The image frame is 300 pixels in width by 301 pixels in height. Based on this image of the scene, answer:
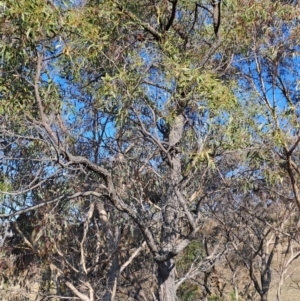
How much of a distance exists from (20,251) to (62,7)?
14.6 feet

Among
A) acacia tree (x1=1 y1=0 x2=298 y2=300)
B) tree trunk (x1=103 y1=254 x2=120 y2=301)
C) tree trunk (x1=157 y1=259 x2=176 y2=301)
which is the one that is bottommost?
tree trunk (x1=157 y1=259 x2=176 y2=301)

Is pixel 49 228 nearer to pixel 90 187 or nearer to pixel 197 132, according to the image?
pixel 90 187

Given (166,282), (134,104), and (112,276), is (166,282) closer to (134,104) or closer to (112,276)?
(134,104)

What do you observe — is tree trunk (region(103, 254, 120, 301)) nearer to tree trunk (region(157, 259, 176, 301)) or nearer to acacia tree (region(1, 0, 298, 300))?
acacia tree (region(1, 0, 298, 300))

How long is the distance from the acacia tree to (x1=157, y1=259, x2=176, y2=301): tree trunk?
12mm

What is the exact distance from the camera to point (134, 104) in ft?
18.6

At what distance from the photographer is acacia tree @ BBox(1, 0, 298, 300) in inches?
200

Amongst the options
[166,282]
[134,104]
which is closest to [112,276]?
[166,282]

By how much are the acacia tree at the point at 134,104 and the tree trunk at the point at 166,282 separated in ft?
0.04

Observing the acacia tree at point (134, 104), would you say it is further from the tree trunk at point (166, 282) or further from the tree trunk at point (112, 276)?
the tree trunk at point (112, 276)

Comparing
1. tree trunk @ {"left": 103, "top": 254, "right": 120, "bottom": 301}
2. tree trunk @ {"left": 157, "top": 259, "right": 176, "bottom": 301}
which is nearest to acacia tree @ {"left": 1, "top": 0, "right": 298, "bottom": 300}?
tree trunk @ {"left": 157, "top": 259, "right": 176, "bottom": 301}

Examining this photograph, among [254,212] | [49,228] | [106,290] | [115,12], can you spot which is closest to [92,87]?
[115,12]

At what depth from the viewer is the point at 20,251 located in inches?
327

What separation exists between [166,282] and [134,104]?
211 centimetres
